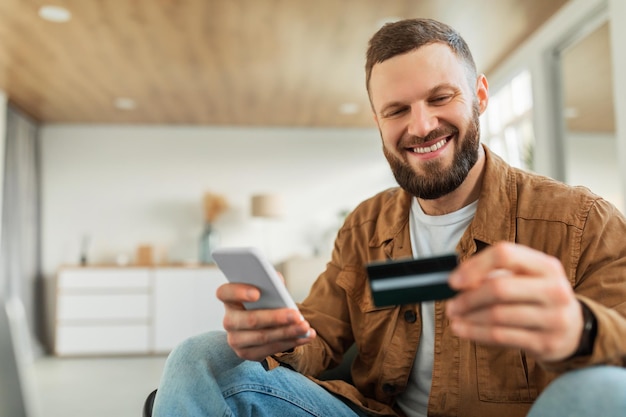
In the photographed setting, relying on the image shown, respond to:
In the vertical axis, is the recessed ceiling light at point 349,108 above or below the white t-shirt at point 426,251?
above

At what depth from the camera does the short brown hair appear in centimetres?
134

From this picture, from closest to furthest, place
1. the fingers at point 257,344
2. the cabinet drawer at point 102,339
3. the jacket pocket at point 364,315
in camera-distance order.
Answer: the fingers at point 257,344, the jacket pocket at point 364,315, the cabinet drawer at point 102,339

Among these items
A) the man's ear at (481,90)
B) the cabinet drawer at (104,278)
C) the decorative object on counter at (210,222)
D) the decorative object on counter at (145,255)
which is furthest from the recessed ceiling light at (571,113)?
the decorative object on counter at (145,255)

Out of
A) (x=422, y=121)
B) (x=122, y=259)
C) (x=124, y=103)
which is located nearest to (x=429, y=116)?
(x=422, y=121)

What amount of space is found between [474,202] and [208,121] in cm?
596

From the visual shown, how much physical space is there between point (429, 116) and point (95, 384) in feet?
13.6

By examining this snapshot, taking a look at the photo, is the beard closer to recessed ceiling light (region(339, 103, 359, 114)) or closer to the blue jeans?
the blue jeans

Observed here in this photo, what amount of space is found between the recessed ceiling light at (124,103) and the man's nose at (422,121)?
16.9 feet

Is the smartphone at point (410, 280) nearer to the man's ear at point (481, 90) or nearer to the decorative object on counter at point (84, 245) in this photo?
the man's ear at point (481, 90)

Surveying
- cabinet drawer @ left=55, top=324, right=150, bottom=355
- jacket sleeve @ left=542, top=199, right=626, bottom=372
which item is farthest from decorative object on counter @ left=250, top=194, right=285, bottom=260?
jacket sleeve @ left=542, top=199, right=626, bottom=372

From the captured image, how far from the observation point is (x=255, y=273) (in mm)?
980

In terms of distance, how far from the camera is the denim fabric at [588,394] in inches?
28.3

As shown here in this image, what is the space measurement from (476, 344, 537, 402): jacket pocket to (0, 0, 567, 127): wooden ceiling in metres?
3.11

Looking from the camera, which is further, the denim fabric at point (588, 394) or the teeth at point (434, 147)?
the teeth at point (434, 147)
